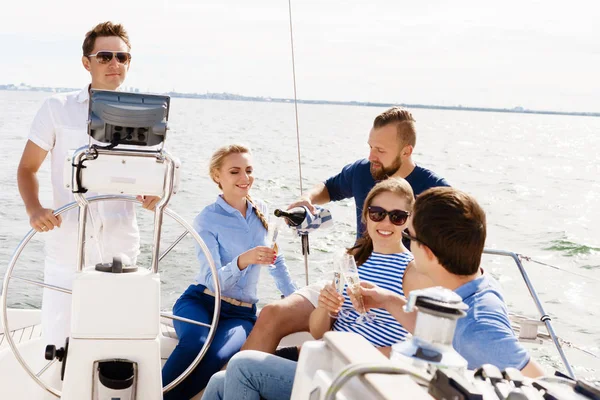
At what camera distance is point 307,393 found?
1.22m

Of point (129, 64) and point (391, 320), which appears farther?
point (129, 64)

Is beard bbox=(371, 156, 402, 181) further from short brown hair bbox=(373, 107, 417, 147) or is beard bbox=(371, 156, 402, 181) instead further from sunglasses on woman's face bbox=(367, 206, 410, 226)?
sunglasses on woman's face bbox=(367, 206, 410, 226)

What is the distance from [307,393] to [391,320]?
827 millimetres

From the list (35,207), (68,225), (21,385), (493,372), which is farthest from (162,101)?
(21,385)

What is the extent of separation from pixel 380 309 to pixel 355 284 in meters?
0.22

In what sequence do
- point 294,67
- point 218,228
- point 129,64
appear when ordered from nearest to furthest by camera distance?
1. point 129,64
2. point 218,228
3. point 294,67

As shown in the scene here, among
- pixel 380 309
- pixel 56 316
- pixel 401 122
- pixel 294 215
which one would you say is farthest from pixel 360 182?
pixel 56 316

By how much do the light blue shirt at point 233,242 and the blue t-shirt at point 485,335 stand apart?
1.06 metres

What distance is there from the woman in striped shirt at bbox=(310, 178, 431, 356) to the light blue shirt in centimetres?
52

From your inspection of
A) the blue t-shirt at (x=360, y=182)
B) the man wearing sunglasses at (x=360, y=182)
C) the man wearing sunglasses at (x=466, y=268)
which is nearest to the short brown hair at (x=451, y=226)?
the man wearing sunglasses at (x=466, y=268)

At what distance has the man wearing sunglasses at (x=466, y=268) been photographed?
149 centimetres

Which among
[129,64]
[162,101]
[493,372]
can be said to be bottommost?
[493,372]

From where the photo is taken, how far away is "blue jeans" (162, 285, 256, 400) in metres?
2.27

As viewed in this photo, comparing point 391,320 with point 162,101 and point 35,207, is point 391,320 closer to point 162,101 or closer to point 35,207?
point 162,101
